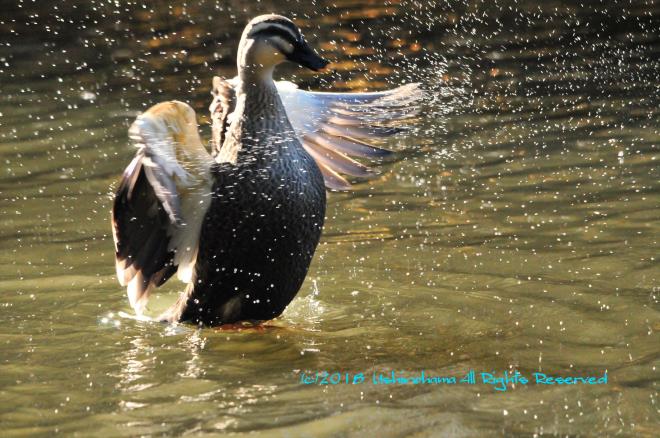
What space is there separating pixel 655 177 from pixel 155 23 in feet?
27.7

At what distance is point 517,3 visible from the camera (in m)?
14.9

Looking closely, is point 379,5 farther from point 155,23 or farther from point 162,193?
point 162,193

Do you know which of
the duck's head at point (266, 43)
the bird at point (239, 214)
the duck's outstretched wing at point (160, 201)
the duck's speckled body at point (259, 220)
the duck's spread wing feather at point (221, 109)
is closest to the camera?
the duck's outstretched wing at point (160, 201)

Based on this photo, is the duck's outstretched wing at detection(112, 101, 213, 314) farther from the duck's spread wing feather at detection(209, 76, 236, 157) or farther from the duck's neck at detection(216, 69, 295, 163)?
the duck's spread wing feather at detection(209, 76, 236, 157)

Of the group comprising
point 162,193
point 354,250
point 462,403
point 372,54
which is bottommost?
point 462,403

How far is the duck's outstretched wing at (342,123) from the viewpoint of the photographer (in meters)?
6.83

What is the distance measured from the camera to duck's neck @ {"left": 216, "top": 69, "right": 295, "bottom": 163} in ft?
18.6

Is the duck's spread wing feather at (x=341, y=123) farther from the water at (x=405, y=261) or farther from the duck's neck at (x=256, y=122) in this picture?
the duck's neck at (x=256, y=122)

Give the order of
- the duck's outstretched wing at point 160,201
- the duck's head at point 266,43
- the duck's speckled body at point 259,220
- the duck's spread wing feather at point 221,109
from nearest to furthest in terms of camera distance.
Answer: the duck's outstretched wing at point 160,201 → the duck's speckled body at point 259,220 → the duck's head at point 266,43 → the duck's spread wing feather at point 221,109

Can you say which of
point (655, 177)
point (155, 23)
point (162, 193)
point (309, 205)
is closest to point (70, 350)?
point (162, 193)

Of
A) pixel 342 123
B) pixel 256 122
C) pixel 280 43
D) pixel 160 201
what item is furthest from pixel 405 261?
pixel 160 201

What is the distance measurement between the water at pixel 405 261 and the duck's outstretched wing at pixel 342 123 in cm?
52

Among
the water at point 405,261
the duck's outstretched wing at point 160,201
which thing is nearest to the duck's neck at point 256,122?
the duck's outstretched wing at point 160,201

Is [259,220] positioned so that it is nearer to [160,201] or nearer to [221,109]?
[160,201]
